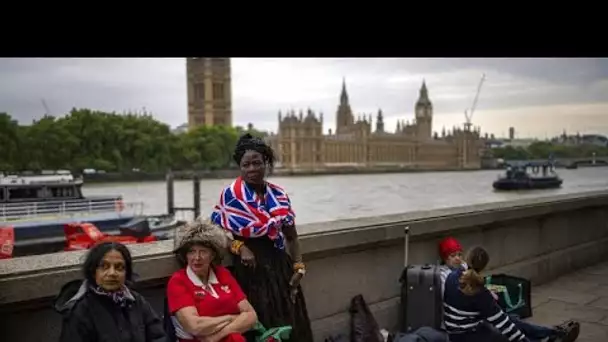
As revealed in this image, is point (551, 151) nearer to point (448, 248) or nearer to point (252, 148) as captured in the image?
point (448, 248)

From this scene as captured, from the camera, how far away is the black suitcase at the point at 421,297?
4.03 m

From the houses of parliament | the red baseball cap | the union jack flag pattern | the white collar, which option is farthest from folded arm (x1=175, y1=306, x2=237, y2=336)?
the houses of parliament

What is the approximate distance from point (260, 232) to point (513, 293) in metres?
2.61

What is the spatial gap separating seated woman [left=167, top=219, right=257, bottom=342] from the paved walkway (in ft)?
9.06

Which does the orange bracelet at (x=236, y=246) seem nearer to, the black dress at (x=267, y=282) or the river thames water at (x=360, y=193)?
the black dress at (x=267, y=282)

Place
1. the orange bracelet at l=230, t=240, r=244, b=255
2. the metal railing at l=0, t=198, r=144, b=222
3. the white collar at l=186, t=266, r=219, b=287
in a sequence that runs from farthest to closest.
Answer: the metal railing at l=0, t=198, r=144, b=222 → the orange bracelet at l=230, t=240, r=244, b=255 → the white collar at l=186, t=266, r=219, b=287

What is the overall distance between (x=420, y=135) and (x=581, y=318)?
83503 millimetres

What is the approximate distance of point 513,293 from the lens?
4734 millimetres

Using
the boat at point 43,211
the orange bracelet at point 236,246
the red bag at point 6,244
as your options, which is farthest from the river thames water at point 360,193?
the orange bracelet at point 236,246

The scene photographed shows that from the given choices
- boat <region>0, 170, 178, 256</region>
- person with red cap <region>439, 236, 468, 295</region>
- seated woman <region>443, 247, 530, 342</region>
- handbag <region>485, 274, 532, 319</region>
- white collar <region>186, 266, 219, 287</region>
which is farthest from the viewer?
boat <region>0, 170, 178, 256</region>

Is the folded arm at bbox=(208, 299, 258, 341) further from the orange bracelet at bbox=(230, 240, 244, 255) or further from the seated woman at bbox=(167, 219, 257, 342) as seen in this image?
the orange bracelet at bbox=(230, 240, 244, 255)

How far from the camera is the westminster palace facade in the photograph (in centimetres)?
8012
